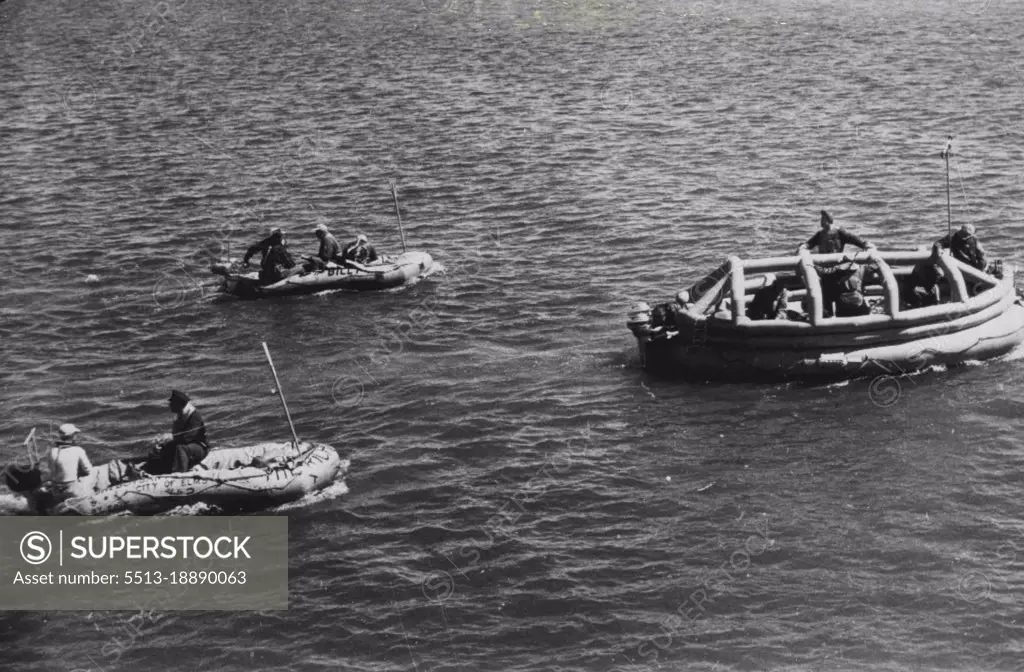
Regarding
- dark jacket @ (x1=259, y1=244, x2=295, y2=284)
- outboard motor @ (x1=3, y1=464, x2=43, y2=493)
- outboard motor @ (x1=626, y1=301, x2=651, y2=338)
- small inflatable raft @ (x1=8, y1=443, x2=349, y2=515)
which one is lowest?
small inflatable raft @ (x1=8, y1=443, x2=349, y2=515)

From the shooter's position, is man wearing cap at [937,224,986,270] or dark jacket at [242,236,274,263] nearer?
man wearing cap at [937,224,986,270]

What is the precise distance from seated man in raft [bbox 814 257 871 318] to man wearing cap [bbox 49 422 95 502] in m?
15.9

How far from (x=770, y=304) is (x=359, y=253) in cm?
1280

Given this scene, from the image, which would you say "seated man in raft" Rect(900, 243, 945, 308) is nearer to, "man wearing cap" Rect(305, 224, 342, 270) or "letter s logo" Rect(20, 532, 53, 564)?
"man wearing cap" Rect(305, 224, 342, 270)

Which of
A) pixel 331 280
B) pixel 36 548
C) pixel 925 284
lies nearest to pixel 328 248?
pixel 331 280

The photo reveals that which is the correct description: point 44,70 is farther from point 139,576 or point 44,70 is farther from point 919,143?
point 139,576

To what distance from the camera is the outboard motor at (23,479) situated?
25.8m

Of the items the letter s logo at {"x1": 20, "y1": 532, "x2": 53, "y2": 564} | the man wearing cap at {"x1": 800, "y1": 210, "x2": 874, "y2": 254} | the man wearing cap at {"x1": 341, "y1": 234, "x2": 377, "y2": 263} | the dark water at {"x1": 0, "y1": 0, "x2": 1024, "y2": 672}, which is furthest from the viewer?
the man wearing cap at {"x1": 341, "y1": 234, "x2": 377, "y2": 263}

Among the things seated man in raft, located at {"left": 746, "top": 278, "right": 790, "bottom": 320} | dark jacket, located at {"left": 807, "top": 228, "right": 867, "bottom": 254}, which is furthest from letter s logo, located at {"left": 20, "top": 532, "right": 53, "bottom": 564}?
dark jacket, located at {"left": 807, "top": 228, "right": 867, "bottom": 254}

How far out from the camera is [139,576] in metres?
24.5

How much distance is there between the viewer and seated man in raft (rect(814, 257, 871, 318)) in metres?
29.8

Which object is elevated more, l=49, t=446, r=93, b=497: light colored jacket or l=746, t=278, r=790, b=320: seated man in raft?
l=746, t=278, r=790, b=320: seated man in raft

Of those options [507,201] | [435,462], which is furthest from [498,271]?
[435,462]

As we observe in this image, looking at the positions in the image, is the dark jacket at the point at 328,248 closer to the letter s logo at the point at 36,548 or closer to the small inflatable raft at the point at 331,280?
the small inflatable raft at the point at 331,280
